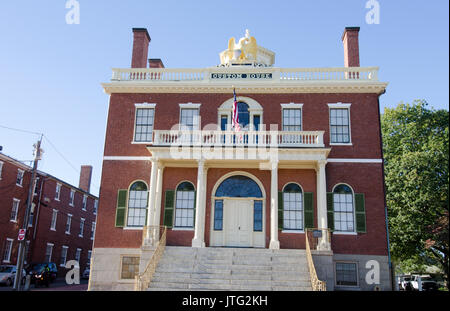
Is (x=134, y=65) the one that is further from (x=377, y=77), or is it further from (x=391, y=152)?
(x=391, y=152)

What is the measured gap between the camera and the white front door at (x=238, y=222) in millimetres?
19469

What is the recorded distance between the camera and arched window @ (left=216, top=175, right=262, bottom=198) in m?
20.2

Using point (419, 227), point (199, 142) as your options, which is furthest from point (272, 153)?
point (419, 227)

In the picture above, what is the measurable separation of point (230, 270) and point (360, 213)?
7006 millimetres

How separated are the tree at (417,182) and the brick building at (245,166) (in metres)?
7.98

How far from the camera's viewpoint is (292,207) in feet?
64.7

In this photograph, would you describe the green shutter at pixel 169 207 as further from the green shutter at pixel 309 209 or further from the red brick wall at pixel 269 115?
the green shutter at pixel 309 209

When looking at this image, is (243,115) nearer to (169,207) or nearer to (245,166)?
(245,166)

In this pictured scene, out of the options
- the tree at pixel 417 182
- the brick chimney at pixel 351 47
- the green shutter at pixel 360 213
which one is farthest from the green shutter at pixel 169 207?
the tree at pixel 417 182

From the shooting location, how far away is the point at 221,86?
69.7 ft

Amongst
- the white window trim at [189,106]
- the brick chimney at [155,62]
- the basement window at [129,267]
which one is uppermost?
the brick chimney at [155,62]

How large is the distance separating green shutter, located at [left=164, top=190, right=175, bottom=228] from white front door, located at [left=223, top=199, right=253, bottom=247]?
2.52 meters

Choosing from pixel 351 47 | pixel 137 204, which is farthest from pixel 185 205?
pixel 351 47
